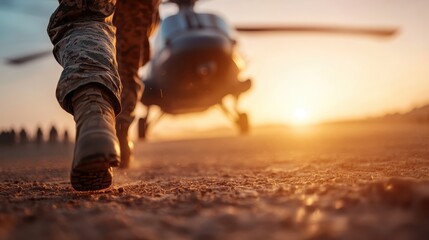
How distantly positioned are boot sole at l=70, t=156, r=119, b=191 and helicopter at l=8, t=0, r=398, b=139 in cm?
594

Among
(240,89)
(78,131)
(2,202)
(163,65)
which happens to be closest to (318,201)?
(78,131)

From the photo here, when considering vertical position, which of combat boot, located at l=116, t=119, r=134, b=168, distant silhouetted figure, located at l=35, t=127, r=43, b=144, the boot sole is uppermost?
distant silhouetted figure, located at l=35, t=127, r=43, b=144

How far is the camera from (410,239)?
0.53 metres

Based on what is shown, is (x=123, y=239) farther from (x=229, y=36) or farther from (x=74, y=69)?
(x=229, y=36)

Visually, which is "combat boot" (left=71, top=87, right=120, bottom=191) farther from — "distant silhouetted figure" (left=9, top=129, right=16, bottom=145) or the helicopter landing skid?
"distant silhouetted figure" (left=9, top=129, right=16, bottom=145)

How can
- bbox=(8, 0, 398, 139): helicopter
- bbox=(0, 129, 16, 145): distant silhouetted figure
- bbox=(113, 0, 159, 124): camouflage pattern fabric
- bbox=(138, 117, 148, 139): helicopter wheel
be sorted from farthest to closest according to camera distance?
bbox=(0, 129, 16, 145): distant silhouetted figure → bbox=(138, 117, 148, 139): helicopter wheel → bbox=(8, 0, 398, 139): helicopter → bbox=(113, 0, 159, 124): camouflage pattern fabric

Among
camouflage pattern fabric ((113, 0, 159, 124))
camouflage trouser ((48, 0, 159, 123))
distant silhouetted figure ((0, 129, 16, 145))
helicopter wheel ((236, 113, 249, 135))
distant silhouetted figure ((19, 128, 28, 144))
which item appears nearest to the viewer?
camouflage trouser ((48, 0, 159, 123))

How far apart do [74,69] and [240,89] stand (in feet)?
23.9

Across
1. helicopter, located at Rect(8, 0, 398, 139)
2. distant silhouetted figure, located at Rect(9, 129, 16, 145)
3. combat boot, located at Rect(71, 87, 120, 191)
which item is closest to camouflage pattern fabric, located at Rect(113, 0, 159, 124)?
combat boot, located at Rect(71, 87, 120, 191)

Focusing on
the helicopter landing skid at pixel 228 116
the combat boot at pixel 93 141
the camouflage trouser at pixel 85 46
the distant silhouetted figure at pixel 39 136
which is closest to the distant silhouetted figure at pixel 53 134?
the distant silhouetted figure at pixel 39 136

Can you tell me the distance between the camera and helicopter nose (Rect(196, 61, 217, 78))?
296 inches

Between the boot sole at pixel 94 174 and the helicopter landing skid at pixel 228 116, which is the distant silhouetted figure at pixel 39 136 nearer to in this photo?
the helicopter landing skid at pixel 228 116

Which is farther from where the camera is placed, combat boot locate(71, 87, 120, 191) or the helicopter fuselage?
the helicopter fuselage

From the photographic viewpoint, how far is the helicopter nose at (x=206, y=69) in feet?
24.6
